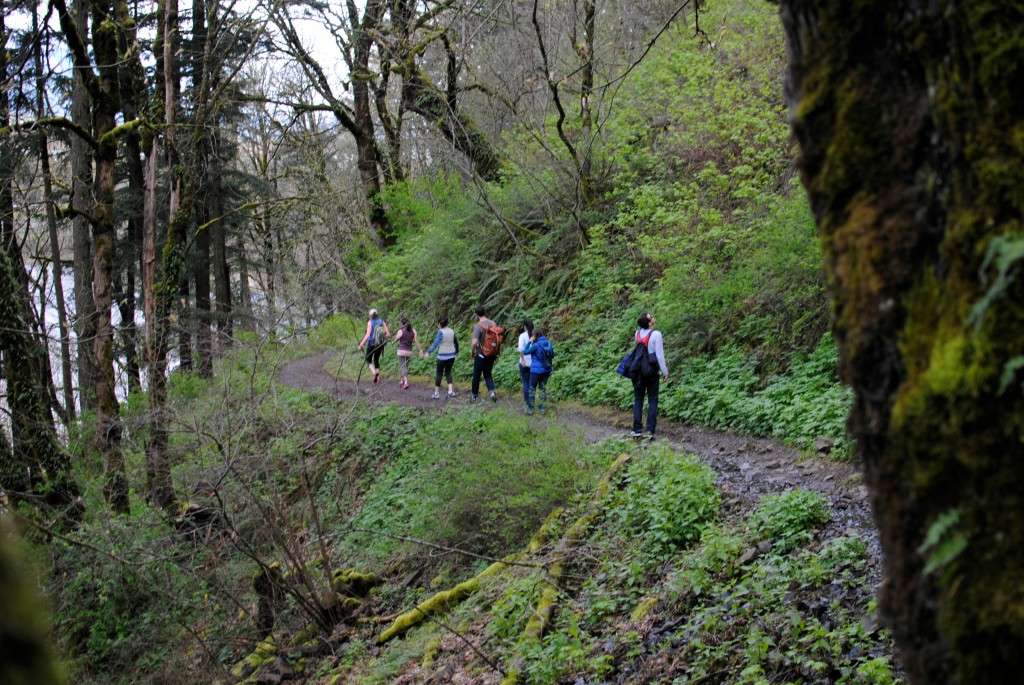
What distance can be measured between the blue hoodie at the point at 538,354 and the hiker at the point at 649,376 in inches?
113

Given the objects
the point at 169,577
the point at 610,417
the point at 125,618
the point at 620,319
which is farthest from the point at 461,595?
the point at 620,319

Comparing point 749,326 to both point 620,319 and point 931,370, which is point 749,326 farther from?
point 931,370

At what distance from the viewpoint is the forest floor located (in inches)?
298

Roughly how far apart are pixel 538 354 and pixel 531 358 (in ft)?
0.63

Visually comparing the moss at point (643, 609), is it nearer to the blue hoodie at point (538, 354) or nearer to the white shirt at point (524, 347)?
the blue hoodie at point (538, 354)

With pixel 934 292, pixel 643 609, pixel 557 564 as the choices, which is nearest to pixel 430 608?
pixel 557 564

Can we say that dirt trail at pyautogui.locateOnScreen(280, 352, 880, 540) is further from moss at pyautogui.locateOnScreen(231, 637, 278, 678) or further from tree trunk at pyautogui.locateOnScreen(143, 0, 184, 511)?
moss at pyautogui.locateOnScreen(231, 637, 278, 678)

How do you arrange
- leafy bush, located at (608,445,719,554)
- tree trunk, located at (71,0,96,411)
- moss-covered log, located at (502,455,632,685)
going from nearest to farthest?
moss-covered log, located at (502,455,632,685), leafy bush, located at (608,445,719,554), tree trunk, located at (71,0,96,411)

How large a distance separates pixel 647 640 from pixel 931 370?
5.22 meters

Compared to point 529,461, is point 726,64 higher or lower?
higher

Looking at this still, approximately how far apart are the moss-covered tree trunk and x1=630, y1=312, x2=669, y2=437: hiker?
32.5 ft

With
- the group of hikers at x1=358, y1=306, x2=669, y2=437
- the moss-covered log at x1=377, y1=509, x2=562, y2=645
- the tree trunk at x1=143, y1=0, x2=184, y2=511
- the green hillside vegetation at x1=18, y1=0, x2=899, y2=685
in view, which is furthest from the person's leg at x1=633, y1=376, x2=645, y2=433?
the tree trunk at x1=143, y1=0, x2=184, y2=511

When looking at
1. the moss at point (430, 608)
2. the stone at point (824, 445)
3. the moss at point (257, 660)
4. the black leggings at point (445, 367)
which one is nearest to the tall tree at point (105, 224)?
the moss at point (257, 660)

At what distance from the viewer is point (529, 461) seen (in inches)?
406
